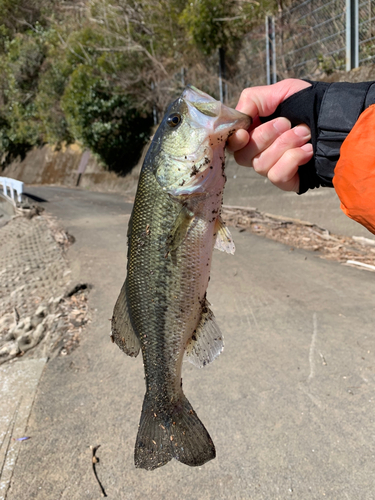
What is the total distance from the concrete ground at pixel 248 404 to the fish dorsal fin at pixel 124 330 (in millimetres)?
1289

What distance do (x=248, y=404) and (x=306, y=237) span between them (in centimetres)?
488

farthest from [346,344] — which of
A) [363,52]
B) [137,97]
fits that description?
[137,97]

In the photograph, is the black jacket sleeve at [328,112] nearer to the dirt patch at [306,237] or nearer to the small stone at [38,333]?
the small stone at [38,333]

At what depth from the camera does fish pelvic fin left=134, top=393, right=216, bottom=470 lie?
1873 mm

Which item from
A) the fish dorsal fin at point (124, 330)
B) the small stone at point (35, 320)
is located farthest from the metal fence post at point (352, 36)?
the fish dorsal fin at point (124, 330)

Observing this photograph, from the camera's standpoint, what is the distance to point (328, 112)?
1992 millimetres

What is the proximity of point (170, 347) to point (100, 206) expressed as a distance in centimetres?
1201

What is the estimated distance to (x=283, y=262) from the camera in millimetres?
6270

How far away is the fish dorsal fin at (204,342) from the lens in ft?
6.47

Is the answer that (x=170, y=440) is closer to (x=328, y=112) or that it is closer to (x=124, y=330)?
(x=124, y=330)

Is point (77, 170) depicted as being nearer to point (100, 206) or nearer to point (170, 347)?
point (100, 206)

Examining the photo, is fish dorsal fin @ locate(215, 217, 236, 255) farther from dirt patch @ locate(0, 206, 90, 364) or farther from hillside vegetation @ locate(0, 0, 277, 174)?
hillside vegetation @ locate(0, 0, 277, 174)

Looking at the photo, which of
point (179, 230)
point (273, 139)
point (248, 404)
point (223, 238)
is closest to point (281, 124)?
point (273, 139)

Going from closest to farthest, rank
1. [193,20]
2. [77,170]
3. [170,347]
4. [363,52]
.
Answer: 1. [170,347]
2. [363,52]
3. [193,20]
4. [77,170]
